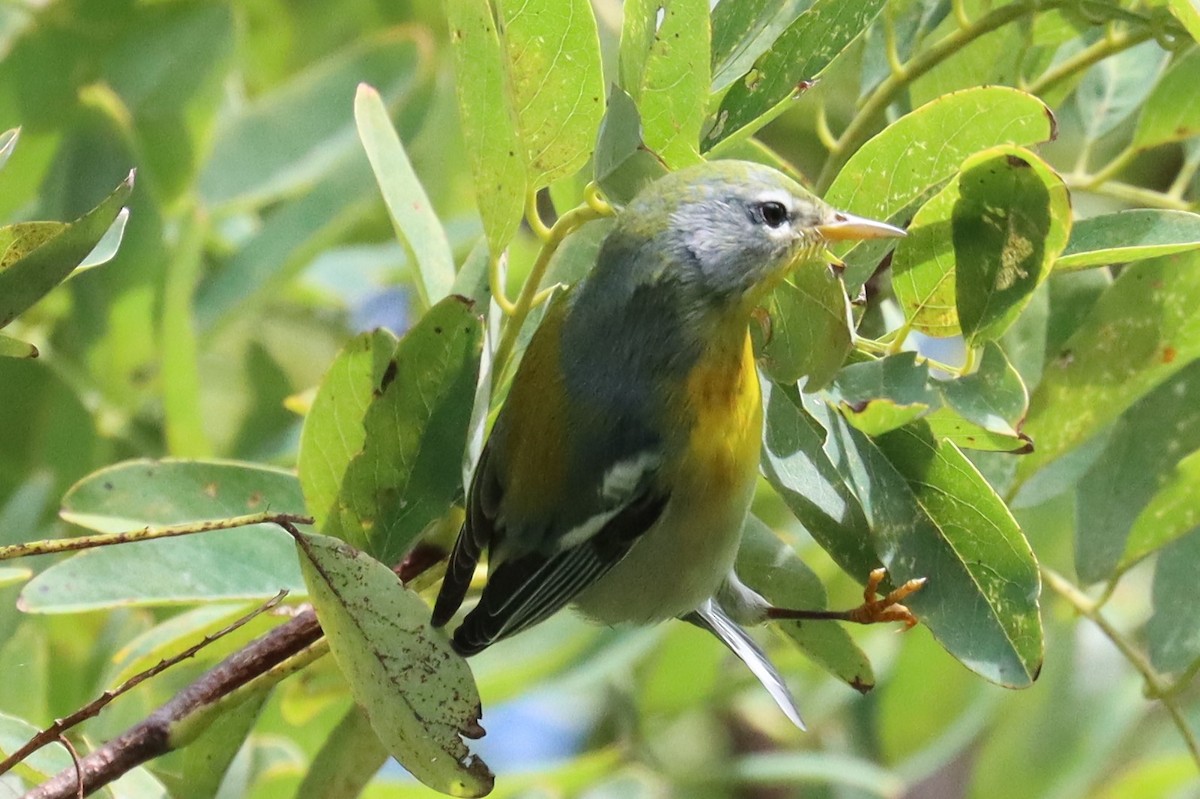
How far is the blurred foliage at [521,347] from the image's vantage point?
1.25m

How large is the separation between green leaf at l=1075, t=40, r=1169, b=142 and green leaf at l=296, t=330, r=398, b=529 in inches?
38.1

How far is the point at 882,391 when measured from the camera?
1.31 m

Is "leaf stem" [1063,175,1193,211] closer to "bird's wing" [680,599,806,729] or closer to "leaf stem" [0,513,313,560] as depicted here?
"bird's wing" [680,599,806,729]

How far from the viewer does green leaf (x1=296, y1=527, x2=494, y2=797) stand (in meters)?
1.20

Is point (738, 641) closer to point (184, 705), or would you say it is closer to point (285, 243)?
point (184, 705)

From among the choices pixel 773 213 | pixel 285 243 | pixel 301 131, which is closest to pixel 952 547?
pixel 773 213

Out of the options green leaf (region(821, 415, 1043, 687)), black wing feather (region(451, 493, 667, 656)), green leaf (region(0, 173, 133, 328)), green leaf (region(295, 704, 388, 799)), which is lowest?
green leaf (region(295, 704, 388, 799))

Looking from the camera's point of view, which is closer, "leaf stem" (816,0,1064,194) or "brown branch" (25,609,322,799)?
"brown branch" (25,609,322,799)

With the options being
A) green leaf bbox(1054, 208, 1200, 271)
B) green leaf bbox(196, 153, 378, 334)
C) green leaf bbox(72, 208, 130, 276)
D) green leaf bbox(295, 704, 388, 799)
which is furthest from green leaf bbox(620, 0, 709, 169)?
green leaf bbox(196, 153, 378, 334)

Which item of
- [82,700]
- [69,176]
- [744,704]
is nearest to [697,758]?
[744,704]

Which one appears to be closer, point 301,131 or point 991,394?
point 991,394

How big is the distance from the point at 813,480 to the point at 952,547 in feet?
0.48

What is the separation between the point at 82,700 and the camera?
1899 mm

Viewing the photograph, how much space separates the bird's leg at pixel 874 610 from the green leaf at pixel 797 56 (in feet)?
1.47
